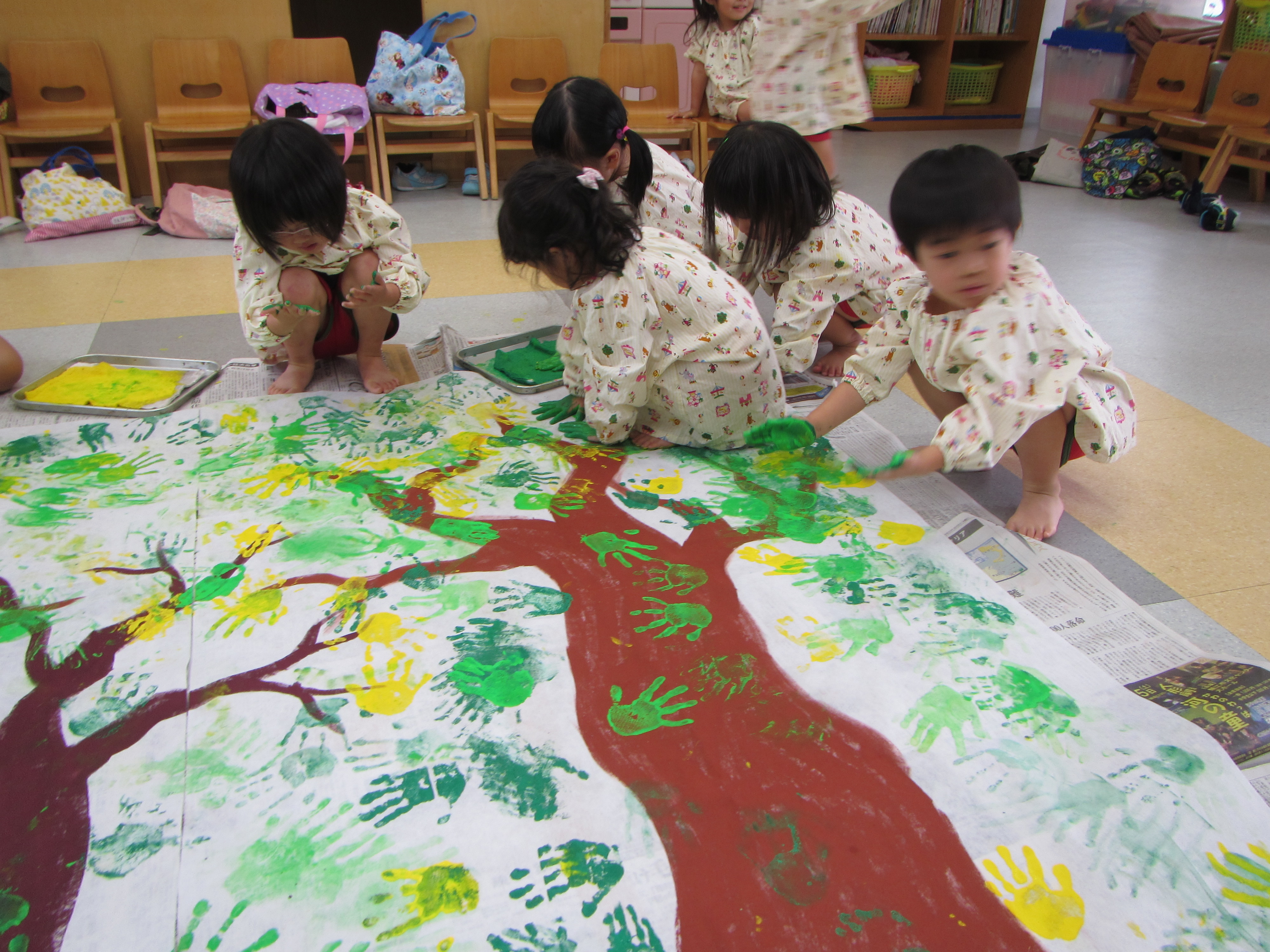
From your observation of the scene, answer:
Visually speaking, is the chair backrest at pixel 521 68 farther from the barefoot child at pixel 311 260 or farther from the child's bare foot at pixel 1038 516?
the child's bare foot at pixel 1038 516

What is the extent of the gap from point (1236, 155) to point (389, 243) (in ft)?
11.1

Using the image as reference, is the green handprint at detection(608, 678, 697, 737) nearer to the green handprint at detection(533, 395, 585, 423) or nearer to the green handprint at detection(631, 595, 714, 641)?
the green handprint at detection(631, 595, 714, 641)

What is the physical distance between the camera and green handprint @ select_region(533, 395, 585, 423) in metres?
1.71

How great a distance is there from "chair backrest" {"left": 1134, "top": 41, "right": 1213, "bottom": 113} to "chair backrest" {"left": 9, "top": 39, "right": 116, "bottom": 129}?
4445mm

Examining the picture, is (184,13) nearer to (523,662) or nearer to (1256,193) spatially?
(523,662)

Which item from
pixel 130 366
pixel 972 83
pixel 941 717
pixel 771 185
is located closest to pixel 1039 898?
pixel 941 717

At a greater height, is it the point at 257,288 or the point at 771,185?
the point at 771,185

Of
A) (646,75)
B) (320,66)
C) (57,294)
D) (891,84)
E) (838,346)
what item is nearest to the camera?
(838,346)

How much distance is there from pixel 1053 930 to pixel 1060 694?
0.32 m

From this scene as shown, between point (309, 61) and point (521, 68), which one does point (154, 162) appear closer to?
point (309, 61)

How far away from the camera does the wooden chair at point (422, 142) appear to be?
3.44m

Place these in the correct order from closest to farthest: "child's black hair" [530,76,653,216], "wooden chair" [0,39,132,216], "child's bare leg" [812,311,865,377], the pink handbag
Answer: "child's black hair" [530,76,653,216] → "child's bare leg" [812,311,865,377] → "wooden chair" [0,39,132,216] → the pink handbag

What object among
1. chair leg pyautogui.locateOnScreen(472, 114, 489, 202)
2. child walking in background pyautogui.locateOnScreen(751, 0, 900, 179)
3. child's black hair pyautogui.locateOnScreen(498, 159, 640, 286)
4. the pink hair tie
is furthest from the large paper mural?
chair leg pyautogui.locateOnScreen(472, 114, 489, 202)

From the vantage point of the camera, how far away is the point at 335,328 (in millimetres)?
1888
